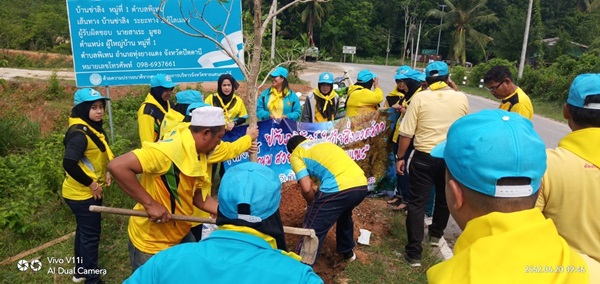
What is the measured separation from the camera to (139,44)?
6.35 metres

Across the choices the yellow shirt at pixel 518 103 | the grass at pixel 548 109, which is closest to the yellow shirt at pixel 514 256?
the yellow shirt at pixel 518 103

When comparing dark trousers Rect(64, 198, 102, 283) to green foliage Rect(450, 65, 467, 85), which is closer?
dark trousers Rect(64, 198, 102, 283)

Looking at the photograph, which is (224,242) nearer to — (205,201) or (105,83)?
(205,201)

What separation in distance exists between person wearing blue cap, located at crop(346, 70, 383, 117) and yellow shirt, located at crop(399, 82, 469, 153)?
1733 mm

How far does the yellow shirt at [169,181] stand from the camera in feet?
8.18

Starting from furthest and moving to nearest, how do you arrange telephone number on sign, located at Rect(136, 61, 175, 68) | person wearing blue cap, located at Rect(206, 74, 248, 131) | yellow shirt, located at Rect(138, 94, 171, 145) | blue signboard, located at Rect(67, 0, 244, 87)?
1. telephone number on sign, located at Rect(136, 61, 175, 68)
2. blue signboard, located at Rect(67, 0, 244, 87)
3. person wearing blue cap, located at Rect(206, 74, 248, 131)
4. yellow shirt, located at Rect(138, 94, 171, 145)

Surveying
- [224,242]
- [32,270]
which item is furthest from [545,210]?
[32,270]

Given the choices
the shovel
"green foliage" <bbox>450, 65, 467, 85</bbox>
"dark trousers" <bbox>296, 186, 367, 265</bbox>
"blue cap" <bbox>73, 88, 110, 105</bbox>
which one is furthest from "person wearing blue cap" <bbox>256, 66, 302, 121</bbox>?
"green foliage" <bbox>450, 65, 467, 85</bbox>

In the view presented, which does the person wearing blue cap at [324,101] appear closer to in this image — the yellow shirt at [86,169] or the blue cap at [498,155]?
the yellow shirt at [86,169]

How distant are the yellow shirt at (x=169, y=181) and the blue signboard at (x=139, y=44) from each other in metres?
3.30

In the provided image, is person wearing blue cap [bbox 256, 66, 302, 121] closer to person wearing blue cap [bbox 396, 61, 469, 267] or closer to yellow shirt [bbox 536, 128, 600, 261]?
person wearing blue cap [bbox 396, 61, 469, 267]

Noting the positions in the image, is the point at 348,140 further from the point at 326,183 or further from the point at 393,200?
the point at 326,183

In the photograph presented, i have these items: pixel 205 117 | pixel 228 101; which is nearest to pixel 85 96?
pixel 205 117

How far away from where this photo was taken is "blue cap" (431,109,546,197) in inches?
45.0
